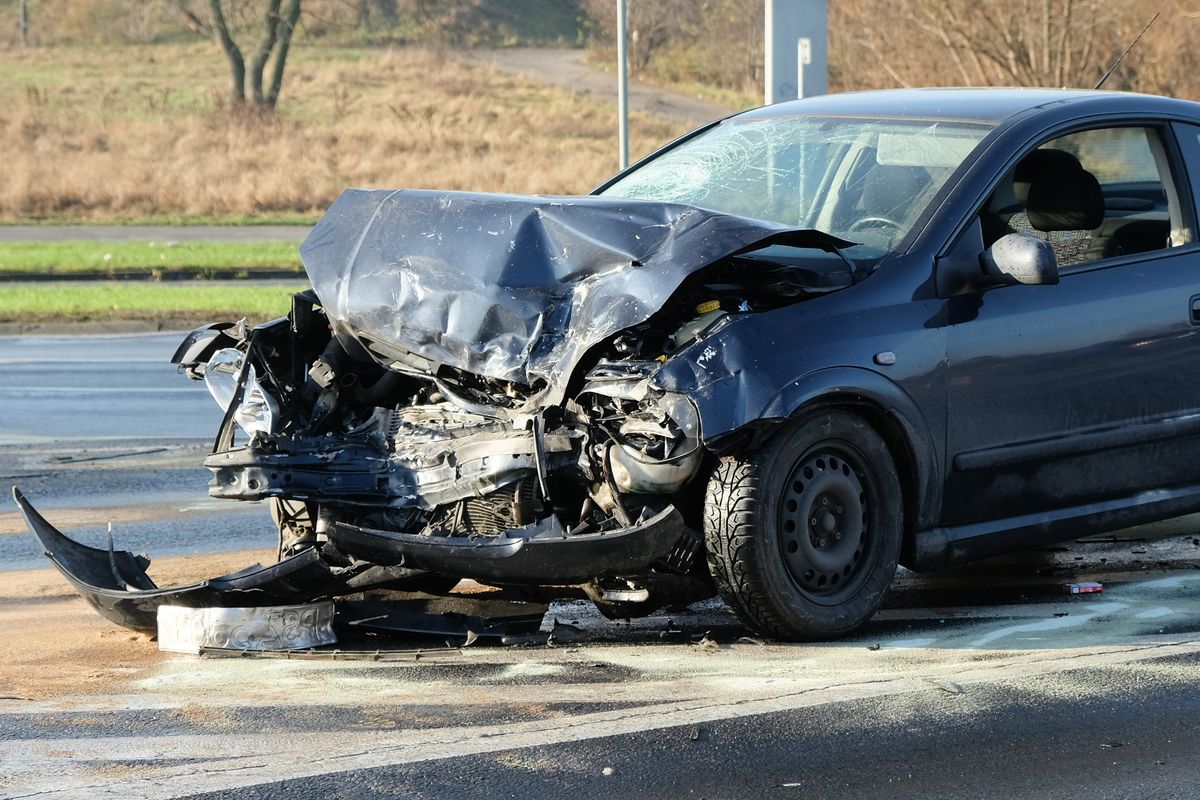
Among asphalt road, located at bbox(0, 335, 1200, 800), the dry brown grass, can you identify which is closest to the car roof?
asphalt road, located at bbox(0, 335, 1200, 800)

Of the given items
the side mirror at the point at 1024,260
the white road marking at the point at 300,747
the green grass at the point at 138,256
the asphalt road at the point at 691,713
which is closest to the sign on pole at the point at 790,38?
the green grass at the point at 138,256

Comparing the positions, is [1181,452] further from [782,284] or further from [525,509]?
[525,509]

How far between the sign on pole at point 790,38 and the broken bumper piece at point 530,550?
41.0 feet

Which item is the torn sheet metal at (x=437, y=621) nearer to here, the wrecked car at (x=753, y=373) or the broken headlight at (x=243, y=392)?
the wrecked car at (x=753, y=373)

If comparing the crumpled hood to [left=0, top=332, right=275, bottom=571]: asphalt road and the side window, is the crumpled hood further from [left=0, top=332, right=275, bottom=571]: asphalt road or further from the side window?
[left=0, top=332, right=275, bottom=571]: asphalt road

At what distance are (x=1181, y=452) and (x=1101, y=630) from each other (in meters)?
0.96

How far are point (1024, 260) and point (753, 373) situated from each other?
3.59 feet

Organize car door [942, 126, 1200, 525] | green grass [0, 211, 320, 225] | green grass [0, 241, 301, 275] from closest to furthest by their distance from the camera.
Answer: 1. car door [942, 126, 1200, 525]
2. green grass [0, 241, 301, 275]
3. green grass [0, 211, 320, 225]

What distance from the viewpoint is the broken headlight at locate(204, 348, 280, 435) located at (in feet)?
18.8

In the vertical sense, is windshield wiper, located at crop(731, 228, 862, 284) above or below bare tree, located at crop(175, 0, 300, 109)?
below

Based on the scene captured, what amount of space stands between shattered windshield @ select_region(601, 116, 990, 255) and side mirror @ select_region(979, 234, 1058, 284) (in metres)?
0.32

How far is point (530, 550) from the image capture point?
501 centimetres

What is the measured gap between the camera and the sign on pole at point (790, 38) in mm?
16969

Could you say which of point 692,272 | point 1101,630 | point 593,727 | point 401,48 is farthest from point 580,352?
point 401,48
